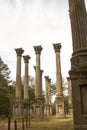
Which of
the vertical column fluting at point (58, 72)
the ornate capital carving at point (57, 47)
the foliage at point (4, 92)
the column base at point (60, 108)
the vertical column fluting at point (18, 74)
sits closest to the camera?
the column base at point (60, 108)

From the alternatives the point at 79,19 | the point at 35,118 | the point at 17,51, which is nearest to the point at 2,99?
the point at 17,51

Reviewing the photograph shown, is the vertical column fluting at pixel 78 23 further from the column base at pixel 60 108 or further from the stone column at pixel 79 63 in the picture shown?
the column base at pixel 60 108

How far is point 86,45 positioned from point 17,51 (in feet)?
97.0

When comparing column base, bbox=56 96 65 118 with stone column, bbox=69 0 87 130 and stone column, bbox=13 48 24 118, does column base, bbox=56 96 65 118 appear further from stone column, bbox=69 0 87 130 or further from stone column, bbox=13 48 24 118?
stone column, bbox=69 0 87 130

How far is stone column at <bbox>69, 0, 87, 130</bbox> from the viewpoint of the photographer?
30.7ft

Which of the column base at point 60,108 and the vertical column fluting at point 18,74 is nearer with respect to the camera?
the column base at point 60,108

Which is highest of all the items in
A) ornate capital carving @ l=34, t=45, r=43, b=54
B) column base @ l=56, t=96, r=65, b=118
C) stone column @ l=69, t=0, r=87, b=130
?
ornate capital carving @ l=34, t=45, r=43, b=54

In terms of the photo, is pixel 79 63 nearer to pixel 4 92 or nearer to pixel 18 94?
pixel 18 94

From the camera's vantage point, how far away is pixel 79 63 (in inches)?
397

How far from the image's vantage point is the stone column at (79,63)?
935 cm

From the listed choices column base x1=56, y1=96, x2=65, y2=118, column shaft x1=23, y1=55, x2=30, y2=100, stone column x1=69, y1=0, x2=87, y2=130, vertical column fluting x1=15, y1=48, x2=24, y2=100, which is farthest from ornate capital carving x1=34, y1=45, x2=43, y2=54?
stone column x1=69, y1=0, x2=87, y2=130

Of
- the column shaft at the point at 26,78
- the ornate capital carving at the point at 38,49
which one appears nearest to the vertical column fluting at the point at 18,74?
the ornate capital carving at the point at 38,49

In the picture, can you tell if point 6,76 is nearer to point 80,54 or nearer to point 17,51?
point 17,51

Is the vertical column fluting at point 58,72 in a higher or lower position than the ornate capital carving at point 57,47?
A: lower
